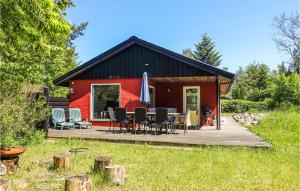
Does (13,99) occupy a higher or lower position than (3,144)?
higher

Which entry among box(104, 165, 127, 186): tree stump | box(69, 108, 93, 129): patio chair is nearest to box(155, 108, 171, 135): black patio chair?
box(69, 108, 93, 129): patio chair

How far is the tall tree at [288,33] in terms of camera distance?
39.4 metres

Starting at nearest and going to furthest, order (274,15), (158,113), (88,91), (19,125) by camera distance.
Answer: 1. (19,125)
2. (158,113)
3. (88,91)
4. (274,15)

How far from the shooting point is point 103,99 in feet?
50.0

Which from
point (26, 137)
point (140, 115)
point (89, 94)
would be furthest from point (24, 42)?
point (89, 94)

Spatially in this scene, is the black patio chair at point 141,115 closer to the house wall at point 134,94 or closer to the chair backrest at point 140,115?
the chair backrest at point 140,115

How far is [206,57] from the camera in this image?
191ft

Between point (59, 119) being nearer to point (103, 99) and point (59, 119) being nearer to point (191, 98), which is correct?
point (103, 99)

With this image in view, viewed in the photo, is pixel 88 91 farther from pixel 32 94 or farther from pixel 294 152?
pixel 294 152

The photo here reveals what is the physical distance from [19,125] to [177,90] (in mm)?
10342

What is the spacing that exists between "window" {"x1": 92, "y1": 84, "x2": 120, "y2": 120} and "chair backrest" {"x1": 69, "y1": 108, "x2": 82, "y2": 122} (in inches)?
41.3

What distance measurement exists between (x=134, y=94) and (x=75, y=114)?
9.33 feet

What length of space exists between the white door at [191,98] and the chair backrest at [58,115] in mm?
6358

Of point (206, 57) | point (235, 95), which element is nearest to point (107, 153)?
point (235, 95)
